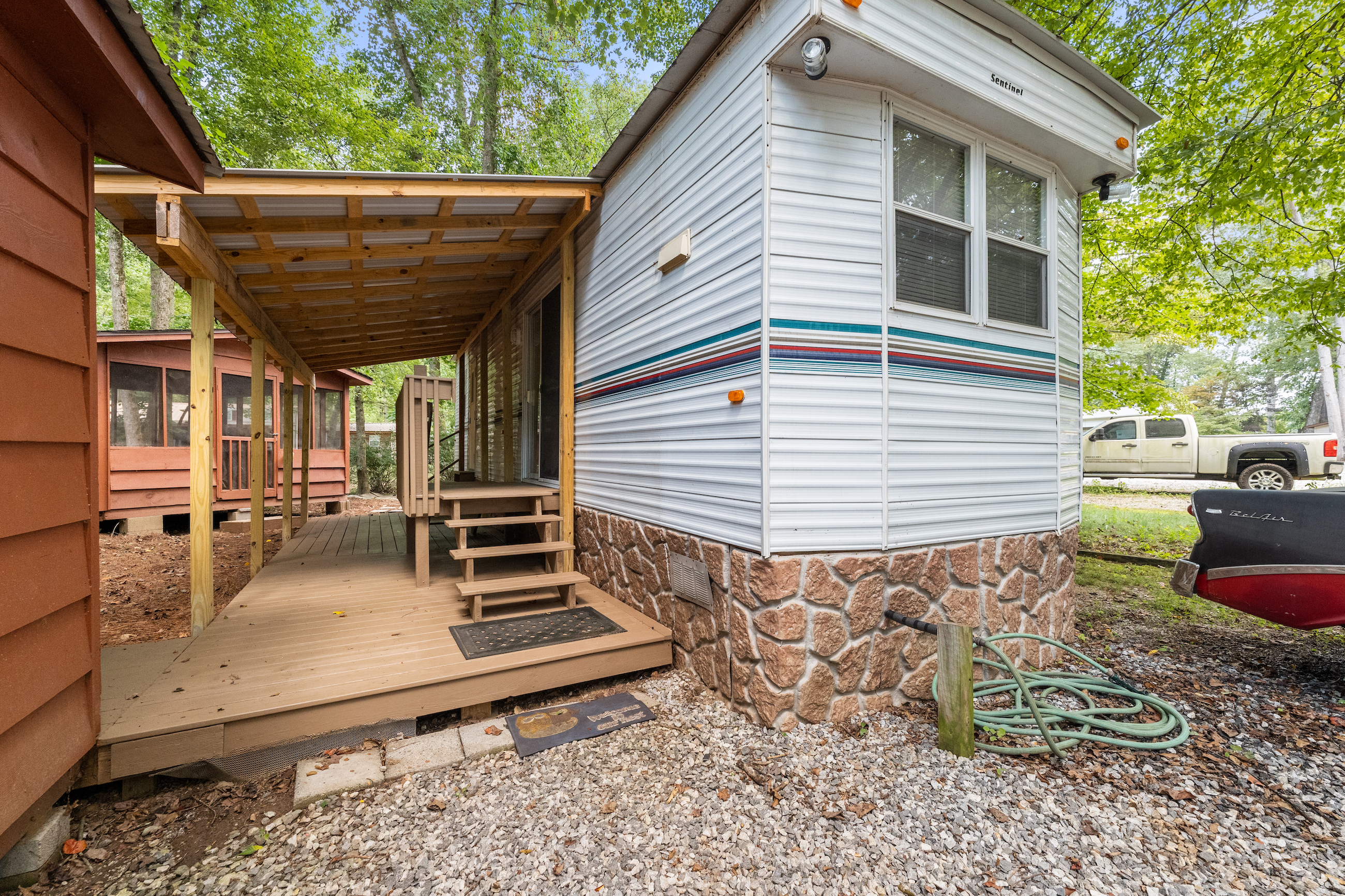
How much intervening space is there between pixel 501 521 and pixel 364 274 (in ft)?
7.94

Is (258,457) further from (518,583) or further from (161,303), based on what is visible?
(161,303)

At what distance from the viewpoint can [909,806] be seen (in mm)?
2051

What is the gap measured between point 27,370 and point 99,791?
1585 millimetres

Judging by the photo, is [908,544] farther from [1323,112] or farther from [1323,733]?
[1323,112]

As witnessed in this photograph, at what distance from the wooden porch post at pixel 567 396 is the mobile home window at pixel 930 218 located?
2.49 metres

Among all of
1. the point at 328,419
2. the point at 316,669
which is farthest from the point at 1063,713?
the point at 328,419

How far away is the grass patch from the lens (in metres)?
6.35

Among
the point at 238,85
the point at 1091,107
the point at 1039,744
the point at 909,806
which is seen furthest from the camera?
the point at 238,85

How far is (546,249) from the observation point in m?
4.84

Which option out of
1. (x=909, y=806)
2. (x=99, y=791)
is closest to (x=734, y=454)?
(x=909, y=806)

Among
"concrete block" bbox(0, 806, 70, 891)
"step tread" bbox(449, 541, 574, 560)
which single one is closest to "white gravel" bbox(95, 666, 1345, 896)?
"concrete block" bbox(0, 806, 70, 891)

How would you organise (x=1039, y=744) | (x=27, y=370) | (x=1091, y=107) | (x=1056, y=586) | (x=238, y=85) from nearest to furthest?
1. (x=27, y=370)
2. (x=1039, y=744)
3. (x=1091, y=107)
4. (x=1056, y=586)
5. (x=238, y=85)

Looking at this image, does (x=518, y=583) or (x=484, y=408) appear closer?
(x=518, y=583)

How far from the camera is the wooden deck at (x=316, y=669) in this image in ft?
7.14
